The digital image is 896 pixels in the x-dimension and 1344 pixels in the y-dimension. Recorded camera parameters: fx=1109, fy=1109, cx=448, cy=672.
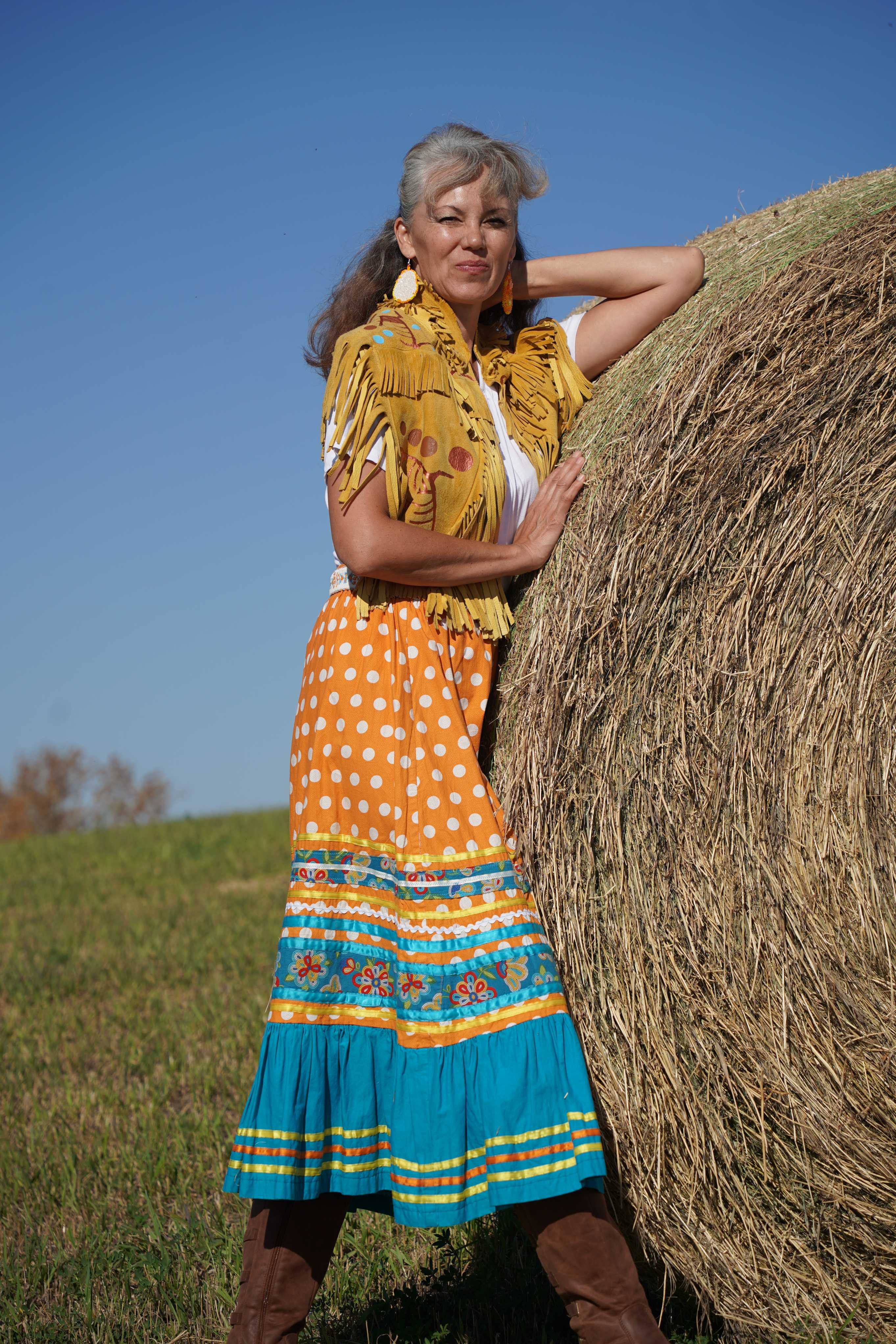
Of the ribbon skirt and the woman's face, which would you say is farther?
the woman's face

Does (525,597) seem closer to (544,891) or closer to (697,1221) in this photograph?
(544,891)

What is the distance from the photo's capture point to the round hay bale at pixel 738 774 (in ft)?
7.89

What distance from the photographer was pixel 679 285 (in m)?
2.67

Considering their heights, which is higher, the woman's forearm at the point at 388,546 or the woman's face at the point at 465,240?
the woman's face at the point at 465,240

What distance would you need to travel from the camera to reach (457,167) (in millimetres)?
2551

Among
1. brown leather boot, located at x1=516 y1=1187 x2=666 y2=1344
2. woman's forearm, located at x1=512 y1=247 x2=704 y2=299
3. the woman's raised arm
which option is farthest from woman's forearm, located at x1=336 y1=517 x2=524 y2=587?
brown leather boot, located at x1=516 y1=1187 x2=666 y2=1344

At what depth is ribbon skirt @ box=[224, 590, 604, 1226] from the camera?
2.09 m

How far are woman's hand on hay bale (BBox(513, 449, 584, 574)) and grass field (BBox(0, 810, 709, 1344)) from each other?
1.67 metres

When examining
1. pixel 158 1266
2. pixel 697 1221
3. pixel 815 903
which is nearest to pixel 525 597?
pixel 815 903

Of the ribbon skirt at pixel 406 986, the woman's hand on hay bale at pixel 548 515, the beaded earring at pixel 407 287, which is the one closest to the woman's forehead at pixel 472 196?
the beaded earring at pixel 407 287

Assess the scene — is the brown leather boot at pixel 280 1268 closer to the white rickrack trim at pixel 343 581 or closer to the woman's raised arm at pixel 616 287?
the white rickrack trim at pixel 343 581

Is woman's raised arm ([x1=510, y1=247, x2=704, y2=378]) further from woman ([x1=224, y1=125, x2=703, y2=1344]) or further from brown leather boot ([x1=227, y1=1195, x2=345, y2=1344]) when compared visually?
brown leather boot ([x1=227, y1=1195, x2=345, y2=1344])

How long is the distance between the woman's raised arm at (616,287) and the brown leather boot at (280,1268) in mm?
2031

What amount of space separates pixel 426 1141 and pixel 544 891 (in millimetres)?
565
